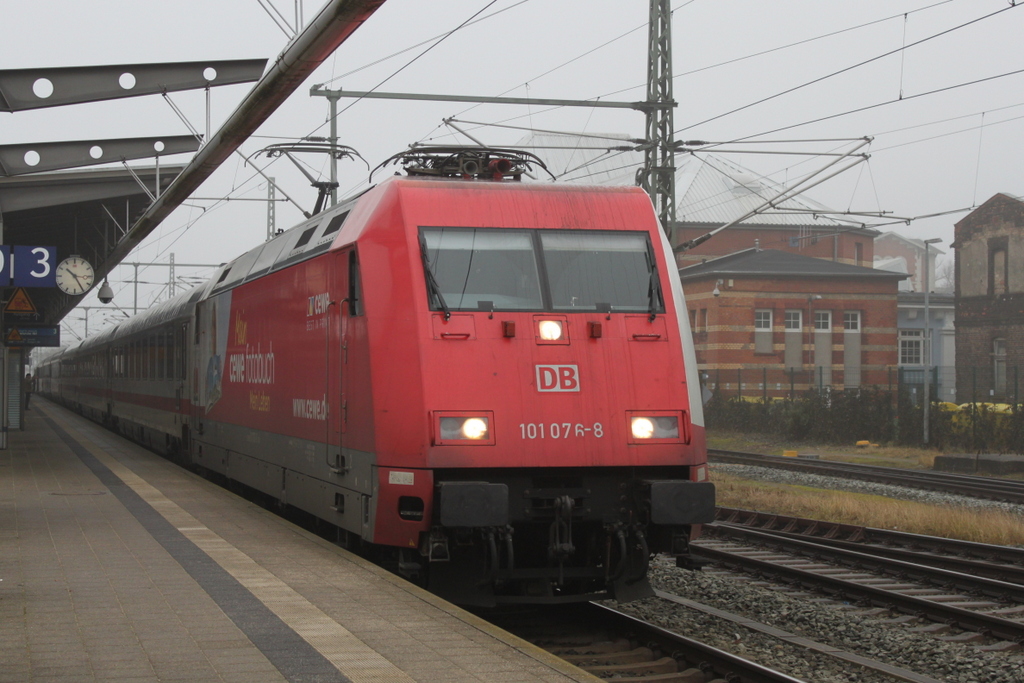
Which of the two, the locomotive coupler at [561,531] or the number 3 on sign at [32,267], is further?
the number 3 on sign at [32,267]

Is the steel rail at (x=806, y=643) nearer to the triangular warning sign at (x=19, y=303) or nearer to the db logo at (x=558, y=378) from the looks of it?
the db logo at (x=558, y=378)

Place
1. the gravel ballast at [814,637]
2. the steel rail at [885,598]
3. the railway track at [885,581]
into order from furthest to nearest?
the railway track at [885,581] → the steel rail at [885,598] → the gravel ballast at [814,637]

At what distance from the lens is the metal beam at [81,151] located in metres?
15.9

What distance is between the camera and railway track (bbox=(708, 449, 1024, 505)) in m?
19.0

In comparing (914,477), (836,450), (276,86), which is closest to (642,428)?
(276,86)

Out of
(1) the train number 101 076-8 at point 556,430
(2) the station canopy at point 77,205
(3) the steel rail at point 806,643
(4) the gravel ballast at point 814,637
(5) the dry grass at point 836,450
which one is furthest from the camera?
(5) the dry grass at point 836,450

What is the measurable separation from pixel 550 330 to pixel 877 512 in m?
9.07

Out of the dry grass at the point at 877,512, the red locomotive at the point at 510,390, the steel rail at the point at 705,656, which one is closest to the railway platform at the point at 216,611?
the red locomotive at the point at 510,390

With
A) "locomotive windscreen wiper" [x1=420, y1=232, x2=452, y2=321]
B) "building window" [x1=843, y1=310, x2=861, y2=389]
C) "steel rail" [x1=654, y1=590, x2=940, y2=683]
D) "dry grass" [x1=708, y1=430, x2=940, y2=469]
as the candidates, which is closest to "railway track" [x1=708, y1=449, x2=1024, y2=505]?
"dry grass" [x1=708, y1=430, x2=940, y2=469]

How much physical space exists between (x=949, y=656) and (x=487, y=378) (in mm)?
3841

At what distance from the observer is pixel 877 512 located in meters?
15.6

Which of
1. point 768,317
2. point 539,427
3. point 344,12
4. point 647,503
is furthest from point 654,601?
point 768,317

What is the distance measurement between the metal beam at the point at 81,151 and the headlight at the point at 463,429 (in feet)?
34.7

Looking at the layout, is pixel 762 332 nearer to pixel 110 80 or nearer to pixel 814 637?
pixel 110 80
